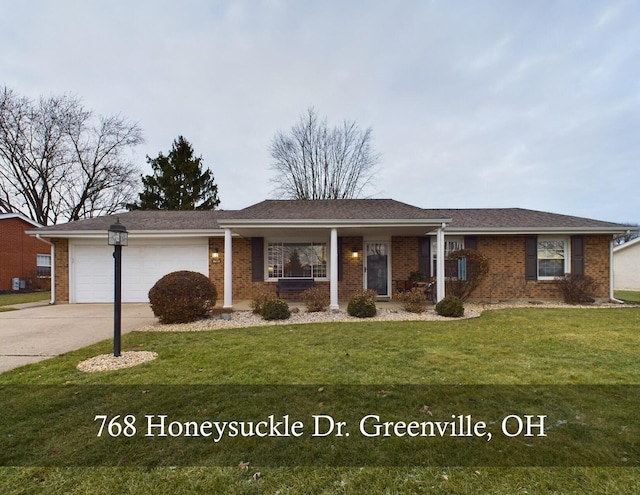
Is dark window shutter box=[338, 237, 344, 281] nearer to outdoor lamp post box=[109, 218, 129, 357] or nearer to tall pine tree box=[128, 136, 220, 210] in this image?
outdoor lamp post box=[109, 218, 129, 357]

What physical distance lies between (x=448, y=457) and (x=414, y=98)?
14.8 m

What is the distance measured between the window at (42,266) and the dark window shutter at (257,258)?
52.7 feet

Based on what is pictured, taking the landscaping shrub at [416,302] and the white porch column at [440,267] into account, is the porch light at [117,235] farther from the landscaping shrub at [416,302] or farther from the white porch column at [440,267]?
the white porch column at [440,267]

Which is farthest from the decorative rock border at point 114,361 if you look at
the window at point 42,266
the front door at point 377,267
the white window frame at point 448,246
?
the window at point 42,266

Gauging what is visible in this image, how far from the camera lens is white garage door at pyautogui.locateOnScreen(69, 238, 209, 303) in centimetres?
1120

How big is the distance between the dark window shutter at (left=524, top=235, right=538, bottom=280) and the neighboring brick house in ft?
76.9

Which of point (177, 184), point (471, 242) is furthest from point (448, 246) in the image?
point (177, 184)

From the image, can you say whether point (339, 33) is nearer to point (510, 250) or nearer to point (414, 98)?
point (414, 98)

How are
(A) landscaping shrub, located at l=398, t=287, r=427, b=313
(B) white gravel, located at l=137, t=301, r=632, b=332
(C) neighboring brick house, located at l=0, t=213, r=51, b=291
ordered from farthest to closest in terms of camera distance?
(C) neighboring brick house, located at l=0, t=213, r=51, b=291 < (A) landscaping shrub, located at l=398, t=287, r=427, b=313 < (B) white gravel, located at l=137, t=301, r=632, b=332

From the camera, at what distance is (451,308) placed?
8016mm

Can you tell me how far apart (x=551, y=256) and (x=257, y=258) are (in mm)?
10670

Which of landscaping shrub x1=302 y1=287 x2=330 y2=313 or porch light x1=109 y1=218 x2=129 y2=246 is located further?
landscaping shrub x1=302 y1=287 x2=330 y2=313

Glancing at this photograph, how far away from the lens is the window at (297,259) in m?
11.4

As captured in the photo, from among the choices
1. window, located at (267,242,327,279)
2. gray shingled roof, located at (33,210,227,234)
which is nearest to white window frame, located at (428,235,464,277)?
window, located at (267,242,327,279)
